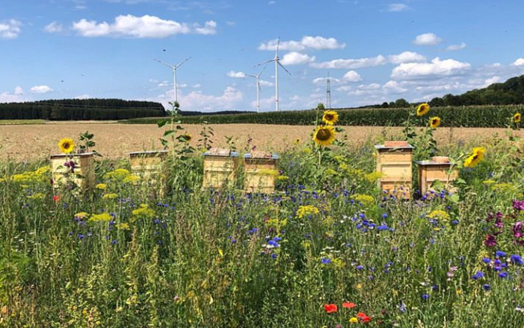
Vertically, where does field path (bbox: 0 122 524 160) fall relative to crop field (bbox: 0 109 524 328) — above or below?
above

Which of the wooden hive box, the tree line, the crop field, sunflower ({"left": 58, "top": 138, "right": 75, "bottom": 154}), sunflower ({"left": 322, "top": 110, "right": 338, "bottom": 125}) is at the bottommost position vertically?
the crop field

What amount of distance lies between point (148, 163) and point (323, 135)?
2584 mm

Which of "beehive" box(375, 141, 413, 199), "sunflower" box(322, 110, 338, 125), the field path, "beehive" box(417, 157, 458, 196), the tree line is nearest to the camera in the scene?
"beehive" box(417, 157, 458, 196)

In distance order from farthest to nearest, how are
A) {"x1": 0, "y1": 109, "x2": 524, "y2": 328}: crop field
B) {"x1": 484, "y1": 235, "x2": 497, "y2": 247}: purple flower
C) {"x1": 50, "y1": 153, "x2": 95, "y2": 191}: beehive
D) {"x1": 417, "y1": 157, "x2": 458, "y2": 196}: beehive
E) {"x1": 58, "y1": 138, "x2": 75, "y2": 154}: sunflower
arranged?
{"x1": 417, "y1": 157, "x2": 458, "y2": 196}: beehive → {"x1": 50, "y1": 153, "x2": 95, "y2": 191}: beehive → {"x1": 58, "y1": 138, "x2": 75, "y2": 154}: sunflower → {"x1": 484, "y1": 235, "x2": 497, "y2": 247}: purple flower → {"x1": 0, "y1": 109, "x2": 524, "y2": 328}: crop field

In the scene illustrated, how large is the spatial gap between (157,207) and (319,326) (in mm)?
2976

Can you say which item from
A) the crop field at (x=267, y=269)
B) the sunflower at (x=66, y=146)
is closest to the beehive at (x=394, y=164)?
the crop field at (x=267, y=269)

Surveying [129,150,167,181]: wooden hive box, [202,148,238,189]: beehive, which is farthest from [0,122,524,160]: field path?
[202,148,238,189]: beehive

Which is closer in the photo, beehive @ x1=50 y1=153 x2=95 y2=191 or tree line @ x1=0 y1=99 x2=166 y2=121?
beehive @ x1=50 y1=153 x2=95 y2=191

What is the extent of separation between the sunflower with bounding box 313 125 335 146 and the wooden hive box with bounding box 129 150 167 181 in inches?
88.6

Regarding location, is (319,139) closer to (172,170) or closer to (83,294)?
(172,170)

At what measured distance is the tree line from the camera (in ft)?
303

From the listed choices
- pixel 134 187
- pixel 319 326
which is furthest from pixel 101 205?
pixel 319 326

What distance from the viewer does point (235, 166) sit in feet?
23.3

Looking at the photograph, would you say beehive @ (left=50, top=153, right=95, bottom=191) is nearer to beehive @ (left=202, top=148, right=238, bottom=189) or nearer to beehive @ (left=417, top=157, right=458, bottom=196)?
beehive @ (left=202, top=148, right=238, bottom=189)
